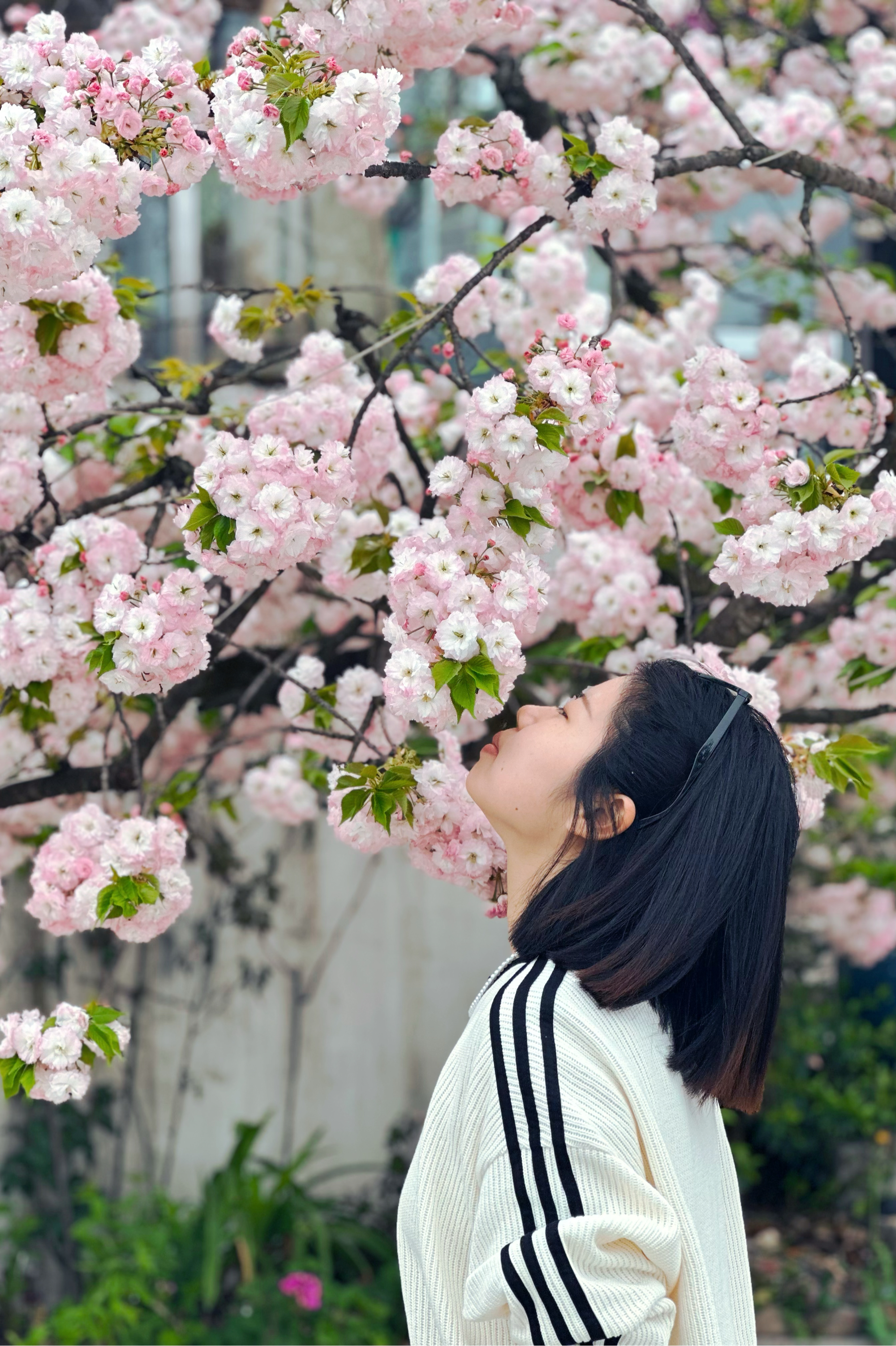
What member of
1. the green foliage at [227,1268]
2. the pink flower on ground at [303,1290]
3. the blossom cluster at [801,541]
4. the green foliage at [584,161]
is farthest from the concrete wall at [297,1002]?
the blossom cluster at [801,541]

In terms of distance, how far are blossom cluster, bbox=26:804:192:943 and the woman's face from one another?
0.52m

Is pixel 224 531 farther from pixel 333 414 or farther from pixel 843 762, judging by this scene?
pixel 843 762

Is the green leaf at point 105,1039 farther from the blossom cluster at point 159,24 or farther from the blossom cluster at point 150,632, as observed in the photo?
the blossom cluster at point 159,24

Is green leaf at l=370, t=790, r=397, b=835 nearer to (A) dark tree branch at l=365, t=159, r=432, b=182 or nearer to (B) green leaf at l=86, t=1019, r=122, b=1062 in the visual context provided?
(B) green leaf at l=86, t=1019, r=122, b=1062

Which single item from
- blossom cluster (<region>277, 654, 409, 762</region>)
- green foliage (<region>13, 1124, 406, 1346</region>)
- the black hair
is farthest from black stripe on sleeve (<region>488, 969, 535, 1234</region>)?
green foliage (<region>13, 1124, 406, 1346</region>)

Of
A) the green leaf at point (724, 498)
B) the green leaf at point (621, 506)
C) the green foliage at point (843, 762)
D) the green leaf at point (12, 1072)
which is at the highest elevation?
the green leaf at point (724, 498)

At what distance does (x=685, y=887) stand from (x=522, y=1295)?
47 cm

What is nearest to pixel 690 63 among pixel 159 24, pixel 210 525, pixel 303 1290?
pixel 210 525

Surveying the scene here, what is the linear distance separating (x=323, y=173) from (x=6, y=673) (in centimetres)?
91

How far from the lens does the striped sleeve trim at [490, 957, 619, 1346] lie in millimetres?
1318

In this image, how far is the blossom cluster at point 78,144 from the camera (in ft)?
5.26

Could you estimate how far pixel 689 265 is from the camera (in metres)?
4.39

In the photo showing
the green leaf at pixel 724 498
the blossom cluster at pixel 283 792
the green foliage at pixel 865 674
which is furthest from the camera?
the blossom cluster at pixel 283 792

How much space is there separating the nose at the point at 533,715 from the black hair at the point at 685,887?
4.9 inches
